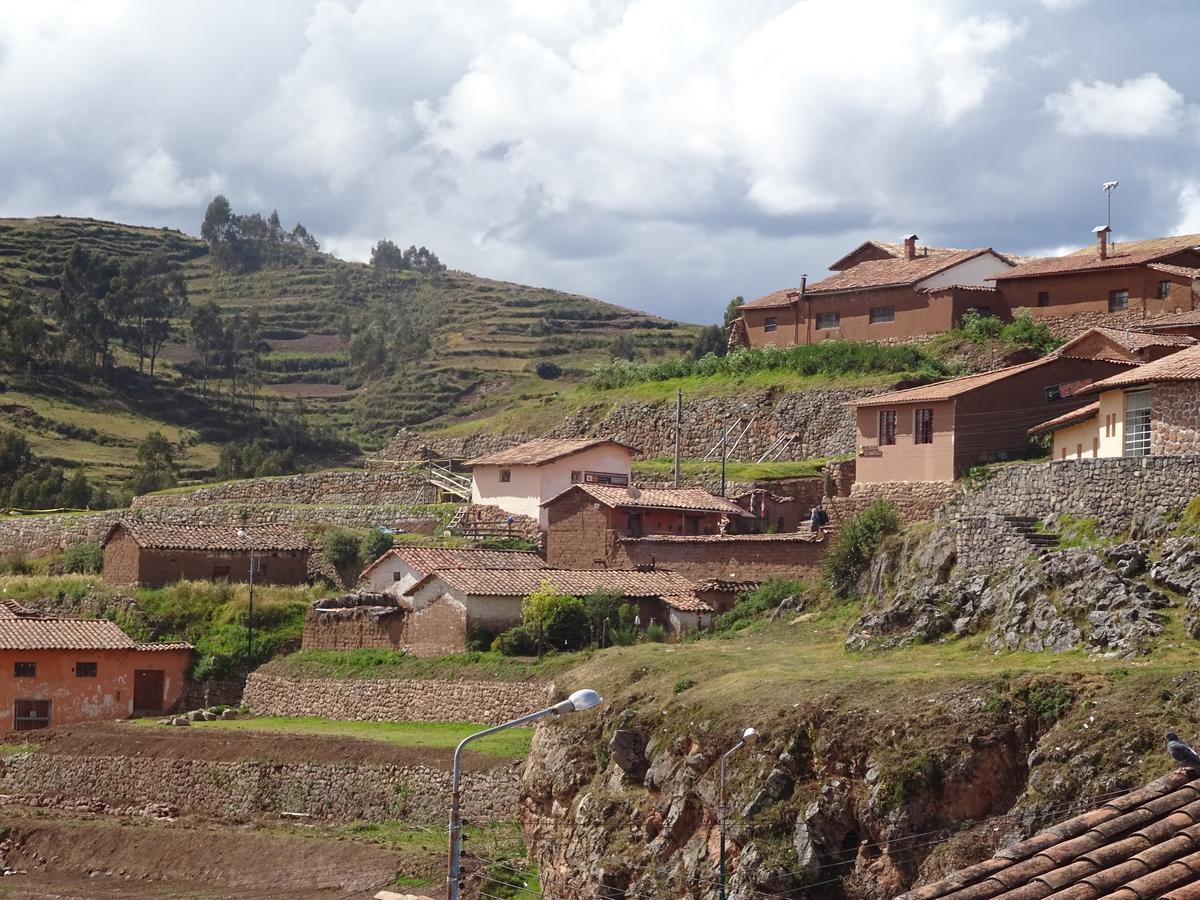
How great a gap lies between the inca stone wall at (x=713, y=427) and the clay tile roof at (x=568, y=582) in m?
12.4

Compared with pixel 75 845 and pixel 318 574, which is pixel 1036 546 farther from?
pixel 318 574

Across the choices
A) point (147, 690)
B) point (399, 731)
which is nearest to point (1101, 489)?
point (399, 731)

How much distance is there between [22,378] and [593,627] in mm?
75218

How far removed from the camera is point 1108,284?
5756 cm

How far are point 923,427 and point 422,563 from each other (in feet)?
47.8

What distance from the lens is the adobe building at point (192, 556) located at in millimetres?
57562

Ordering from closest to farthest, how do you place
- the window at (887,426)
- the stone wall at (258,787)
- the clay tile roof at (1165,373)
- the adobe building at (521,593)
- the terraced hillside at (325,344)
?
the clay tile roof at (1165,373) → the stone wall at (258,787) → the adobe building at (521,593) → the window at (887,426) → the terraced hillside at (325,344)

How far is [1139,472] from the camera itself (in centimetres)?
3472

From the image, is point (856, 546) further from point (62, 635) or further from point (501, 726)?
point (62, 635)

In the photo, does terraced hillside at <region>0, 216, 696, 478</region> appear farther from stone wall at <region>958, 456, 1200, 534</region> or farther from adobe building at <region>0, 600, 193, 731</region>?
stone wall at <region>958, 456, 1200, 534</region>

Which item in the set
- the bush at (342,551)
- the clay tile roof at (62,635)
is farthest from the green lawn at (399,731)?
the bush at (342,551)

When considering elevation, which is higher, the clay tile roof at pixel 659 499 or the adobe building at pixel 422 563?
the clay tile roof at pixel 659 499

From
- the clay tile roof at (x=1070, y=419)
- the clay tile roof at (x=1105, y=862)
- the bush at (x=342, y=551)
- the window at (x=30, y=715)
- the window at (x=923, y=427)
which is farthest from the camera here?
the bush at (x=342, y=551)

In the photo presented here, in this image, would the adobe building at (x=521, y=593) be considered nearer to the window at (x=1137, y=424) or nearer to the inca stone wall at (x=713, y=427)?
the window at (x=1137, y=424)
